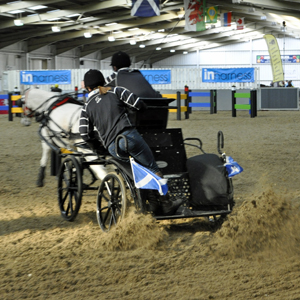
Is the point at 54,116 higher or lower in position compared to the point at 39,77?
lower

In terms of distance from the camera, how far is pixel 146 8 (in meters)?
17.6

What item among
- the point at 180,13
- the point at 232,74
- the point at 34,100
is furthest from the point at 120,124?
the point at 180,13

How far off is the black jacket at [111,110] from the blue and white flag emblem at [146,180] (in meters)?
0.42

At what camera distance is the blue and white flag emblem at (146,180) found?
11.8ft

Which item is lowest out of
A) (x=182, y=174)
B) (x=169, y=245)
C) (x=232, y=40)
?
(x=169, y=245)

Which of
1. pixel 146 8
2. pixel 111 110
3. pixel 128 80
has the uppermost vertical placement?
pixel 146 8

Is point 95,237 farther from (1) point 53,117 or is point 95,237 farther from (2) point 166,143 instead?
(1) point 53,117

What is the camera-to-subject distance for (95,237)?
4082 millimetres

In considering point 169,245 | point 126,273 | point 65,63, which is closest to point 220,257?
point 169,245

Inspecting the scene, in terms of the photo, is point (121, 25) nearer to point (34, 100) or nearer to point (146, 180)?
point (34, 100)

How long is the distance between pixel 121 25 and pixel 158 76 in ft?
29.1

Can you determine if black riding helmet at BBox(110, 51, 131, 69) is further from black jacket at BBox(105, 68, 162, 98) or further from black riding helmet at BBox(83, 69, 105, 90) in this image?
black riding helmet at BBox(83, 69, 105, 90)

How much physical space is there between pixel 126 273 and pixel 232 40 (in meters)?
43.4

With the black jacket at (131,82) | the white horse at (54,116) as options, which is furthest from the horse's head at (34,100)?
the black jacket at (131,82)
